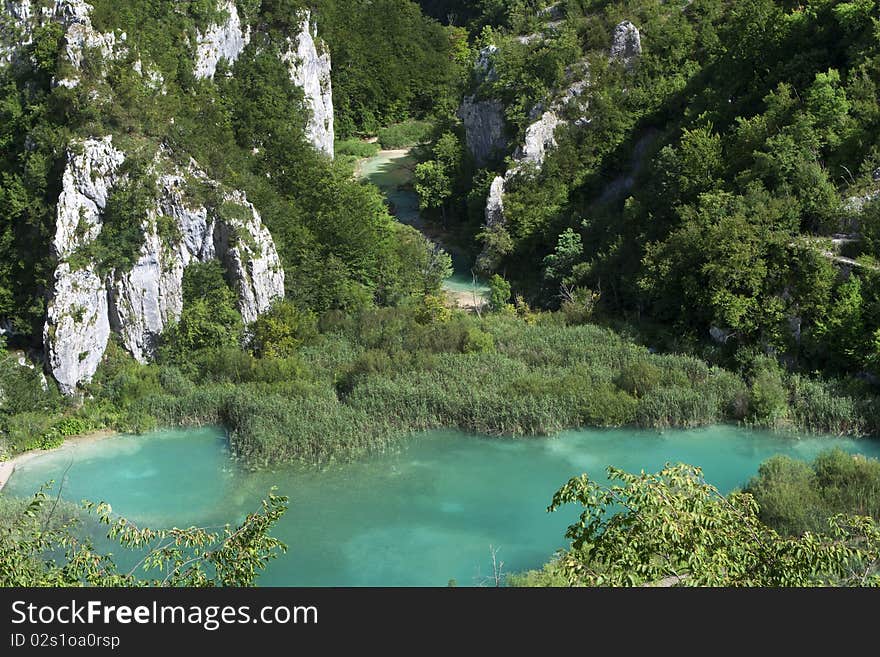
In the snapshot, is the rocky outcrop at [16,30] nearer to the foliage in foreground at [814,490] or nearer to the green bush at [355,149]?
the green bush at [355,149]

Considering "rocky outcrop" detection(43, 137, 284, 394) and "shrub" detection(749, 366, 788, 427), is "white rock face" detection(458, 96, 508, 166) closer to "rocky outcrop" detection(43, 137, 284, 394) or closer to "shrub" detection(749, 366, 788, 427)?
"rocky outcrop" detection(43, 137, 284, 394)

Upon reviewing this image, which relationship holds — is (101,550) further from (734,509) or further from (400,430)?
(734,509)

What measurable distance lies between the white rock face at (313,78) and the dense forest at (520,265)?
3.97 m

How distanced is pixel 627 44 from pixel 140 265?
969 inches

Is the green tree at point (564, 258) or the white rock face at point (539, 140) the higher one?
the white rock face at point (539, 140)

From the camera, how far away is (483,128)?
4484 cm

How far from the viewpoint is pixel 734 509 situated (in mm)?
13219

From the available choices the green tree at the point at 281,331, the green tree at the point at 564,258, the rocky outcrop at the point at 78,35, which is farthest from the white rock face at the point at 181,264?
the green tree at the point at 564,258

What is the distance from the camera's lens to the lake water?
2239cm

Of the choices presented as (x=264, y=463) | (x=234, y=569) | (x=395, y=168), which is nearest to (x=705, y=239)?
(x=264, y=463)

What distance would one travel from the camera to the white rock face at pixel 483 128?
1718 inches

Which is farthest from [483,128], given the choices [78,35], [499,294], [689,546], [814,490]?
[689,546]

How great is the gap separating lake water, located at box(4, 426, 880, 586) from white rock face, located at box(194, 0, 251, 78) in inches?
709

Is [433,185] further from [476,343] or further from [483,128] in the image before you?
[476,343]
